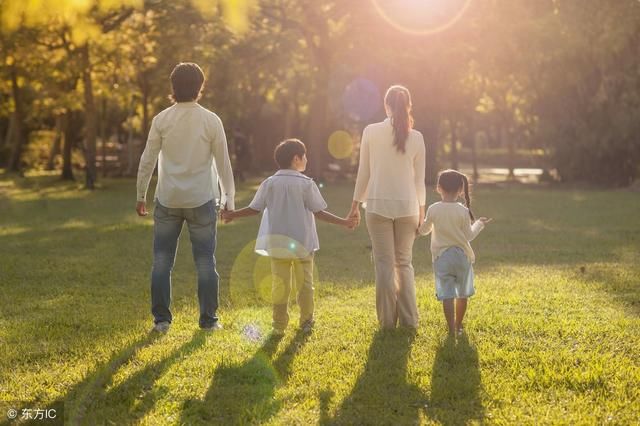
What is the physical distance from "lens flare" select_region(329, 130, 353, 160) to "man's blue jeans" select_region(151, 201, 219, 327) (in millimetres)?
42292

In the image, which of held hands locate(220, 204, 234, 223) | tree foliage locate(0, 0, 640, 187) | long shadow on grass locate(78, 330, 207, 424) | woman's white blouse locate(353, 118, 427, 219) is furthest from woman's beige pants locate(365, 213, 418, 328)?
tree foliage locate(0, 0, 640, 187)

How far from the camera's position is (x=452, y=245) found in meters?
7.11

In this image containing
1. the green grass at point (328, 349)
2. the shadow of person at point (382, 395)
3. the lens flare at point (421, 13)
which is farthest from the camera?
the lens flare at point (421, 13)

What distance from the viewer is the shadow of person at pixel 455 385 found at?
5.09 meters

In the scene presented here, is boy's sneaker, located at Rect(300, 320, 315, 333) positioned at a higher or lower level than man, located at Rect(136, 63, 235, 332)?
lower

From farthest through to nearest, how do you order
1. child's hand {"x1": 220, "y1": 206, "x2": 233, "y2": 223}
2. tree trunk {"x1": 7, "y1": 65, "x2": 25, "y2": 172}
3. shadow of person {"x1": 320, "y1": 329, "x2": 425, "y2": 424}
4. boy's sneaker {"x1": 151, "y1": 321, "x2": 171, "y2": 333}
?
tree trunk {"x1": 7, "y1": 65, "x2": 25, "y2": 172}
boy's sneaker {"x1": 151, "y1": 321, "x2": 171, "y2": 333}
child's hand {"x1": 220, "y1": 206, "x2": 233, "y2": 223}
shadow of person {"x1": 320, "y1": 329, "x2": 425, "y2": 424}

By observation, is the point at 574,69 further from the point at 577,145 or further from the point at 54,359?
the point at 54,359

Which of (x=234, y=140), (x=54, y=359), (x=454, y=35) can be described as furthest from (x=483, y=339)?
(x=234, y=140)

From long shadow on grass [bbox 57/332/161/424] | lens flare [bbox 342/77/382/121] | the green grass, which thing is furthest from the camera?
lens flare [bbox 342/77/382/121]

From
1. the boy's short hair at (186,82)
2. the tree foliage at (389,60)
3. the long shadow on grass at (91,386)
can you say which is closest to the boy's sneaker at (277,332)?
the long shadow on grass at (91,386)

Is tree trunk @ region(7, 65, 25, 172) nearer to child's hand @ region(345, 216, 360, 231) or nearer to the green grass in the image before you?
the green grass

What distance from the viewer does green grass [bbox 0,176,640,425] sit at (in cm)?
523

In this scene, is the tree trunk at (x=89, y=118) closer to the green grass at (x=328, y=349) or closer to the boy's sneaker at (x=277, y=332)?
the green grass at (x=328, y=349)

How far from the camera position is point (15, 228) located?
17859 millimetres
